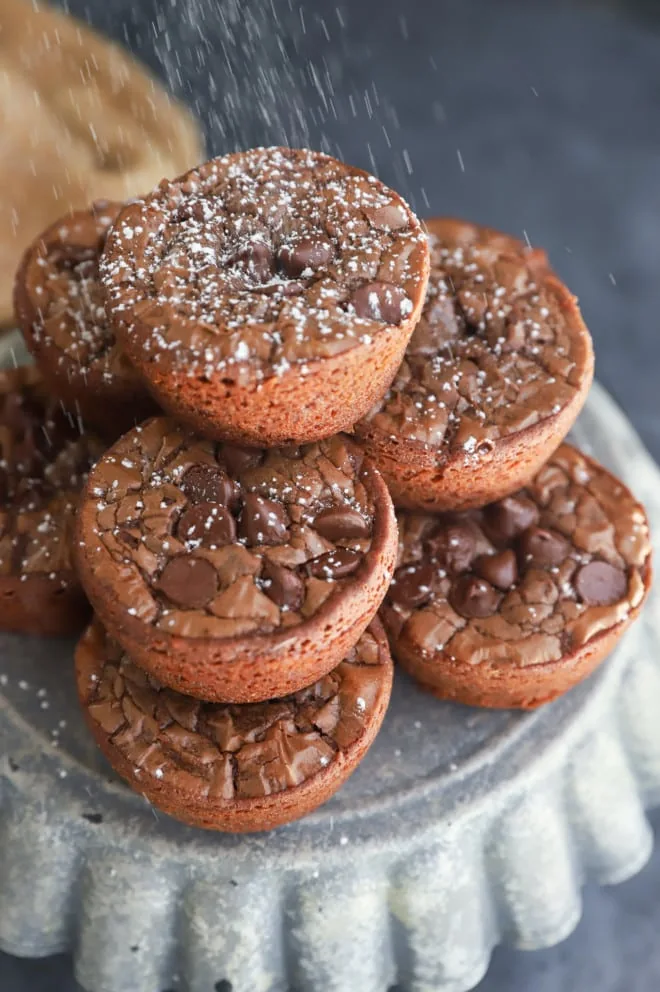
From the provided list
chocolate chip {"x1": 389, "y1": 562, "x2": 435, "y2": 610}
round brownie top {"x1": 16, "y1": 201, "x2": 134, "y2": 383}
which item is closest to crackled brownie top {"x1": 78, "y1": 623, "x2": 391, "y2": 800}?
chocolate chip {"x1": 389, "y1": 562, "x2": 435, "y2": 610}

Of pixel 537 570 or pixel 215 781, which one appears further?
pixel 537 570

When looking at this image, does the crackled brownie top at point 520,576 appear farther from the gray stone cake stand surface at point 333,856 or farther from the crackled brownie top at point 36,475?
the crackled brownie top at point 36,475

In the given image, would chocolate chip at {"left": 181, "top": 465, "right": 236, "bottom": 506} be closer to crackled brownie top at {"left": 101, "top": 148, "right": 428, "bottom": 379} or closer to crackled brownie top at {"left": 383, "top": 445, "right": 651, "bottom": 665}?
crackled brownie top at {"left": 101, "top": 148, "right": 428, "bottom": 379}

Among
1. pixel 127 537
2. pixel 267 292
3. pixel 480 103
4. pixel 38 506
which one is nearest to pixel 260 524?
pixel 127 537

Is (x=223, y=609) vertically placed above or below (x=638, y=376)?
above

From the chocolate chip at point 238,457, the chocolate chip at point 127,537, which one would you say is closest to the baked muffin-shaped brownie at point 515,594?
the chocolate chip at point 238,457

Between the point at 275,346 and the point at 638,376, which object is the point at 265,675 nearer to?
the point at 275,346

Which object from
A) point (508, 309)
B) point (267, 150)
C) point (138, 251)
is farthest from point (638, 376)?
point (138, 251)
